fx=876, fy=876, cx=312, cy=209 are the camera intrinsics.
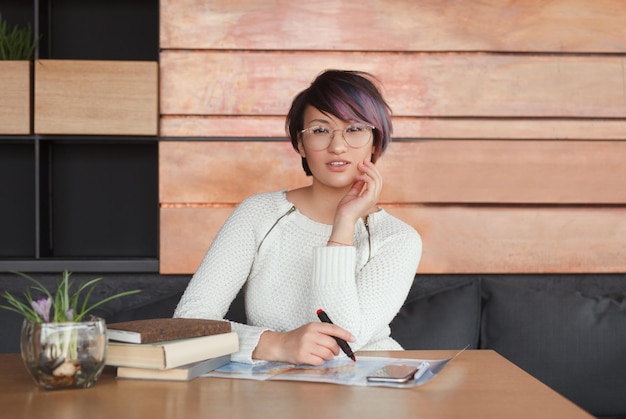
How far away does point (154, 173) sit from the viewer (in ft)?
10.9

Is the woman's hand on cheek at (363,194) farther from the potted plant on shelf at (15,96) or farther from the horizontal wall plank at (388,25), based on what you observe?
the potted plant on shelf at (15,96)

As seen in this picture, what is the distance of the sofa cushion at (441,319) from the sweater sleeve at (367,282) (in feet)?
1.14

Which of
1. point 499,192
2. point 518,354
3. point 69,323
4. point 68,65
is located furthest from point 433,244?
point 69,323

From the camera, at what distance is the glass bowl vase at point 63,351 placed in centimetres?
131

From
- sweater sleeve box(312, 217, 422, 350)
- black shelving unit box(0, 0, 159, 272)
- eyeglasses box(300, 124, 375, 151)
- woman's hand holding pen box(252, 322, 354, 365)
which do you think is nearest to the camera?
woman's hand holding pen box(252, 322, 354, 365)

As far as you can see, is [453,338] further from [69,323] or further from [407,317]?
[69,323]

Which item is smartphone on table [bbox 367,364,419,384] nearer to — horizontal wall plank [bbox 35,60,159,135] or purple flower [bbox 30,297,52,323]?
purple flower [bbox 30,297,52,323]

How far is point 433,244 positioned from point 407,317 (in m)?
0.40

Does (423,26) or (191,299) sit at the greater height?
(423,26)

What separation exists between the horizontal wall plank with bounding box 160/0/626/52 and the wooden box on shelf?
0.57m

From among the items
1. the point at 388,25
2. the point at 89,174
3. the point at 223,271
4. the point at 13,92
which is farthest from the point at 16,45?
the point at 223,271

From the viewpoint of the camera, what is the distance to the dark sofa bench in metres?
2.51

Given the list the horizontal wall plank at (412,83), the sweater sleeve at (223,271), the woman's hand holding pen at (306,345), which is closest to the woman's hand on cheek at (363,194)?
the sweater sleeve at (223,271)

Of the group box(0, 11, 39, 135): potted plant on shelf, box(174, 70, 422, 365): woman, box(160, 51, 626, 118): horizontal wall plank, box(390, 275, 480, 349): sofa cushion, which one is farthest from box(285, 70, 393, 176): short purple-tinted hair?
box(0, 11, 39, 135): potted plant on shelf
